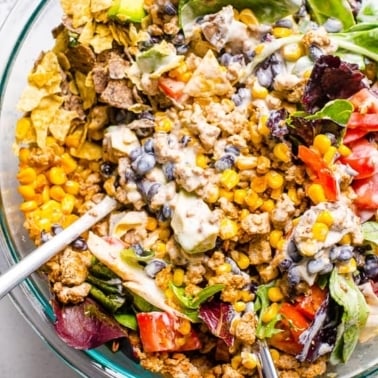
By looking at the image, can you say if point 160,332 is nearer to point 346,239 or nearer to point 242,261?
point 242,261

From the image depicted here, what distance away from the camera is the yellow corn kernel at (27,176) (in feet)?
7.18

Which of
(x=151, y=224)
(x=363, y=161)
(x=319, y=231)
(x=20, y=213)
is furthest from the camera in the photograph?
(x=20, y=213)

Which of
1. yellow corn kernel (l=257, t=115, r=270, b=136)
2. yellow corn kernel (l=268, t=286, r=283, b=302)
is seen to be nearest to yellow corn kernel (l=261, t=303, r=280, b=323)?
yellow corn kernel (l=268, t=286, r=283, b=302)

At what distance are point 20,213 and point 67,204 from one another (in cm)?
19

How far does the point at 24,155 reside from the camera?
7.23ft

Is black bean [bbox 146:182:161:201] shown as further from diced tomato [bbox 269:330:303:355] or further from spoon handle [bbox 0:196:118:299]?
diced tomato [bbox 269:330:303:355]

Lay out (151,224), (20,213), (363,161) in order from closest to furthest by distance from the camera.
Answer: (363,161) < (151,224) < (20,213)

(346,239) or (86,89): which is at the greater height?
(86,89)

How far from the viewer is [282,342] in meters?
2.12

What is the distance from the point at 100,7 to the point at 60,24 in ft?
0.47

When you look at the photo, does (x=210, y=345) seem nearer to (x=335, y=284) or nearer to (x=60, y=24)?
(x=335, y=284)

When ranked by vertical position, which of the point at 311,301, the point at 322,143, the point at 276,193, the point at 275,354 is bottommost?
the point at 275,354

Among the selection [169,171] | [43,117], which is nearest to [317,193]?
[169,171]

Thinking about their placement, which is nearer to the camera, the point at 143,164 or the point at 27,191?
the point at 143,164
